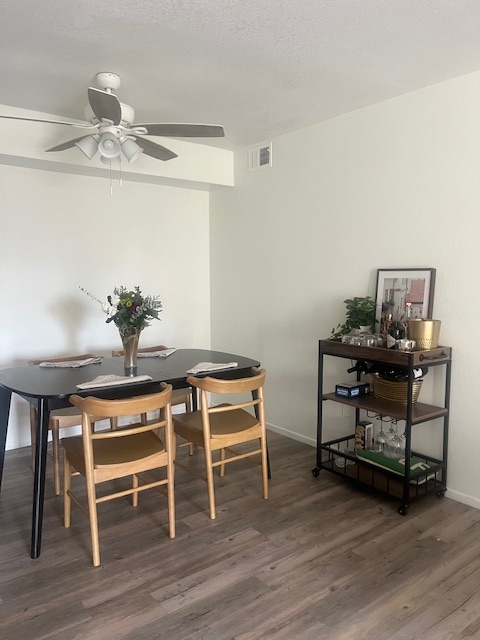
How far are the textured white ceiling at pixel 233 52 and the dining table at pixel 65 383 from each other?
1751mm

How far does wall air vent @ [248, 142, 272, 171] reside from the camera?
13.2 ft

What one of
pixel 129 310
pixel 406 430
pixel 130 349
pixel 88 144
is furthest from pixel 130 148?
pixel 406 430

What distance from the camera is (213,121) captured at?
3.58 metres

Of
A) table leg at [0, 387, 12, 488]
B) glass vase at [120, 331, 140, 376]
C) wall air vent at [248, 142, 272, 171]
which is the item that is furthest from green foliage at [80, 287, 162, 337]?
wall air vent at [248, 142, 272, 171]

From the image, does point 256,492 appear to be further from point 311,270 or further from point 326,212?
point 326,212

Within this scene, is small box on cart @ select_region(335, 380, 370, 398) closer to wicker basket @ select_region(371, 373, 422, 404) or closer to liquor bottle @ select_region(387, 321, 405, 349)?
wicker basket @ select_region(371, 373, 422, 404)

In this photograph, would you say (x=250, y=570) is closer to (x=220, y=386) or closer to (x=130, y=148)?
(x=220, y=386)

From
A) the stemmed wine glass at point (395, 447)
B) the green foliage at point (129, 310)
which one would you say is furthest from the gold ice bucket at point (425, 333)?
the green foliage at point (129, 310)

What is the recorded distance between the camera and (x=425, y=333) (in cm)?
279

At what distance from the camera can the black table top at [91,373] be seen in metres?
2.44

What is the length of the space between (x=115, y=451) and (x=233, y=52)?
2193 millimetres

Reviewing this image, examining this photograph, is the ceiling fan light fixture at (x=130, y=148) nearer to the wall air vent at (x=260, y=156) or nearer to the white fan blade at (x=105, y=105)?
the white fan blade at (x=105, y=105)

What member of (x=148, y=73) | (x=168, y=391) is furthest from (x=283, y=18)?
(x=168, y=391)

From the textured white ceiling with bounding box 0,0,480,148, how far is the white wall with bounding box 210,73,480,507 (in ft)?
0.91
